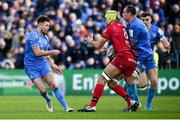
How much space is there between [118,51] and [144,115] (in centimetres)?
217

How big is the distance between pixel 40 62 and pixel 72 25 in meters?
13.0

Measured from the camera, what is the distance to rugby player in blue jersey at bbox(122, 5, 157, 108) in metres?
19.3

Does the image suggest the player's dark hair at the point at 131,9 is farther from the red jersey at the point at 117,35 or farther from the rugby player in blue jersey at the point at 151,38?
the rugby player in blue jersey at the point at 151,38

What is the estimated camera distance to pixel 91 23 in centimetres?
3247

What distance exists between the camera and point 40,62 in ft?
64.7

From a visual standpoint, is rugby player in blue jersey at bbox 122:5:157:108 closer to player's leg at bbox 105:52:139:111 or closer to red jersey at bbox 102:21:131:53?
red jersey at bbox 102:21:131:53

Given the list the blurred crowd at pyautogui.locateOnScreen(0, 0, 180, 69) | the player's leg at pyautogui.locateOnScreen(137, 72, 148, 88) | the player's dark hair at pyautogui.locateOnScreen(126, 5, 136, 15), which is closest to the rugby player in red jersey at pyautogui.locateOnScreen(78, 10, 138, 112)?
the player's dark hair at pyautogui.locateOnScreen(126, 5, 136, 15)

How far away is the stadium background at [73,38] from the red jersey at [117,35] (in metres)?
11.5

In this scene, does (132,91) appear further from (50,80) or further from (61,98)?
(50,80)

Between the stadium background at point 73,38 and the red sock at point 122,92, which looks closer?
the red sock at point 122,92

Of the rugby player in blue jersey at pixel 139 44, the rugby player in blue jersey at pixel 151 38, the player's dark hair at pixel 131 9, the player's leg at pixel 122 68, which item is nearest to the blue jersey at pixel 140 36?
the rugby player in blue jersey at pixel 139 44

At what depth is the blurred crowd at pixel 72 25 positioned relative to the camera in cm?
3195

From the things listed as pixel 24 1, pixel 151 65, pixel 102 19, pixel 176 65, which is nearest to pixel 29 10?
pixel 24 1

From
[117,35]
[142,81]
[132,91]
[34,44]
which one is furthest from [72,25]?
[117,35]
